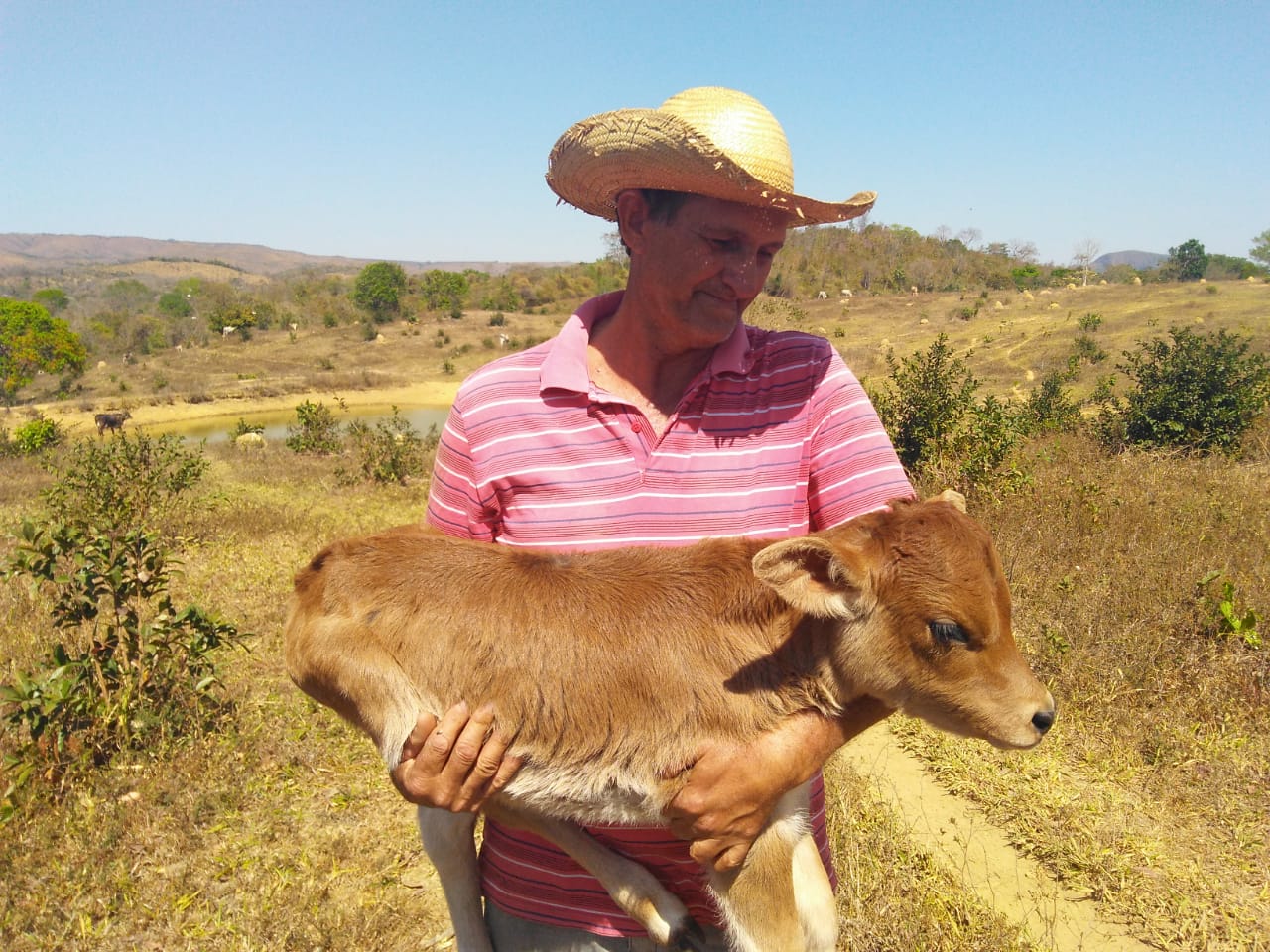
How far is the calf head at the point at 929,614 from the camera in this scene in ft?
7.78

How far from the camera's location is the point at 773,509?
2695mm

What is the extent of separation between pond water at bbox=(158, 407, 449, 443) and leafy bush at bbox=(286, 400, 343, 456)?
8717 millimetres

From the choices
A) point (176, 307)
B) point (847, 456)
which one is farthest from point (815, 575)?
point (176, 307)

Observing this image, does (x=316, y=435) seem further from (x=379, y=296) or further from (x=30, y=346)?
(x=379, y=296)

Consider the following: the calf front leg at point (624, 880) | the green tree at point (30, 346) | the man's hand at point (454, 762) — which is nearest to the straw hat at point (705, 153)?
the man's hand at point (454, 762)

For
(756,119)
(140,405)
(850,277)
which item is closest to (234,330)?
(140,405)

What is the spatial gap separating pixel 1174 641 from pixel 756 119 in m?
6.57

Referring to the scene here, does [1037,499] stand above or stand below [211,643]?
above

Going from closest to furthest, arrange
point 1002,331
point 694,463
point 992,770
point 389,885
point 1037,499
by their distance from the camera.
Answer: point 694,463 → point 389,885 → point 992,770 → point 1037,499 → point 1002,331

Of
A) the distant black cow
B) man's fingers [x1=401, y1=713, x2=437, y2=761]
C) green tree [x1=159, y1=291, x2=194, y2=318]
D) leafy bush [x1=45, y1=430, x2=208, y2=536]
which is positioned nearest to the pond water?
the distant black cow

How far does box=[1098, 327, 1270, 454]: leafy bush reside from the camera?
41.7ft

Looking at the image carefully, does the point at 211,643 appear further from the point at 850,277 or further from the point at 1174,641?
the point at 850,277

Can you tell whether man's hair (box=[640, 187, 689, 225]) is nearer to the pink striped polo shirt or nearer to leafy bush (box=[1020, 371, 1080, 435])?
the pink striped polo shirt

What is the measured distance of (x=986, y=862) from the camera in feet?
16.7
